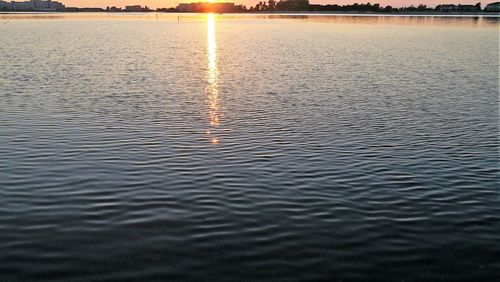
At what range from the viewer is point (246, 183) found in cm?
2436

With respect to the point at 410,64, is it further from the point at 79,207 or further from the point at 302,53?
the point at 79,207

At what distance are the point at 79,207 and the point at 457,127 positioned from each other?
29514 millimetres

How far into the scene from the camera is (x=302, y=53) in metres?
97.4

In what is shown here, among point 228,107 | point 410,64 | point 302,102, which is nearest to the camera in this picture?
point 228,107

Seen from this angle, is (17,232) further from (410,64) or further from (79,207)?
(410,64)

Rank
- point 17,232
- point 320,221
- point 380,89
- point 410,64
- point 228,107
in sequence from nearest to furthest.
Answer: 1. point 17,232
2. point 320,221
3. point 228,107
4. point 380,89
5. point 410,64

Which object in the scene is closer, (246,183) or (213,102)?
(246,183)

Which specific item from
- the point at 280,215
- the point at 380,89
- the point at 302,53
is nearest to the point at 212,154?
the point at 280,215

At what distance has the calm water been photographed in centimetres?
1698

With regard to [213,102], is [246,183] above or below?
below

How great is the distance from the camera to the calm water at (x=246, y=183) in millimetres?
16984

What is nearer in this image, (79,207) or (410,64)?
(79,207)

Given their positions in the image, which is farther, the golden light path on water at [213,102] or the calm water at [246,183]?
the golden light path on water at [213,102]

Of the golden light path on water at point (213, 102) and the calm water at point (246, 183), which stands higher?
the golden light path on water at point (213, 102)
